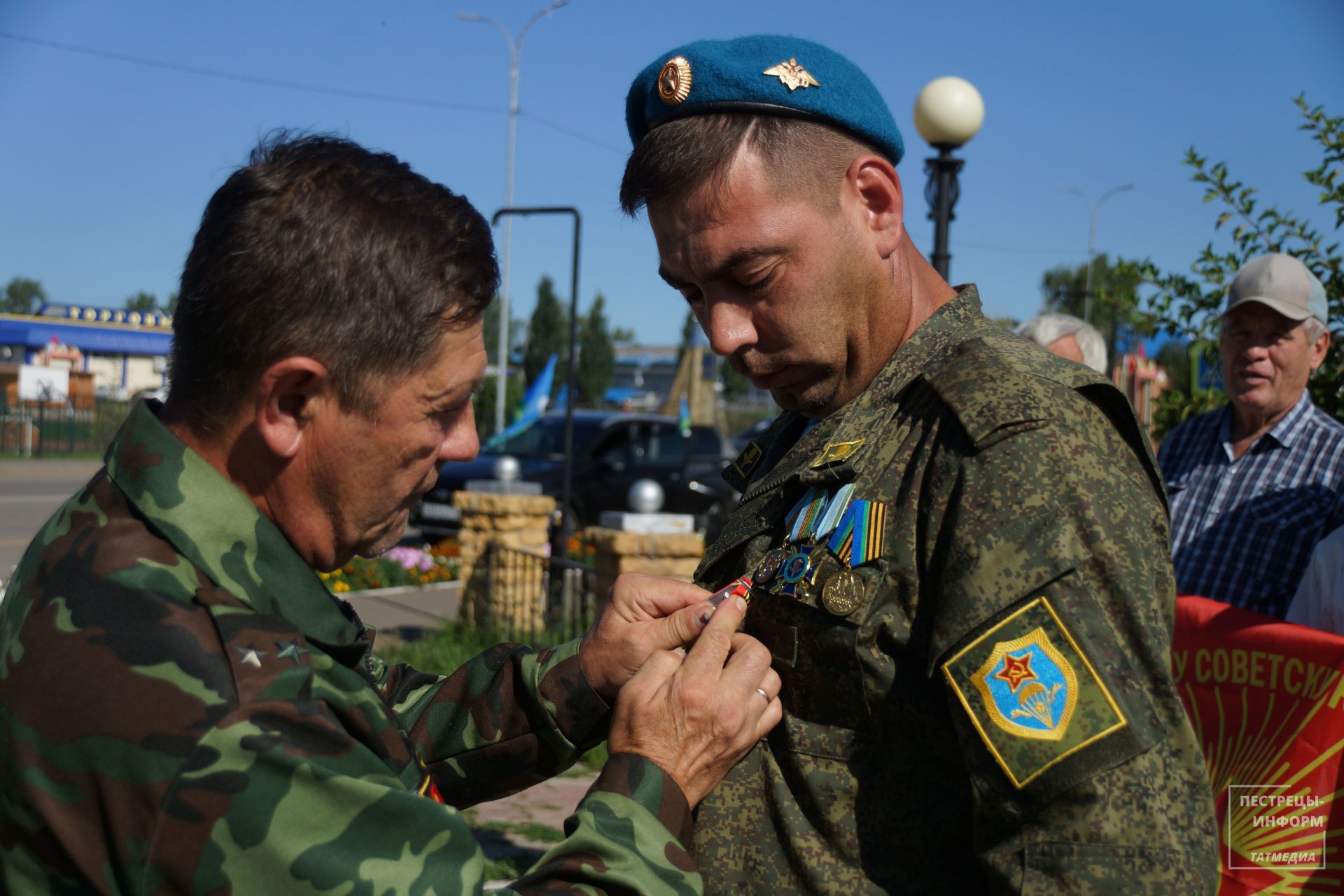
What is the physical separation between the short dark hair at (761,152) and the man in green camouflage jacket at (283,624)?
375 mm

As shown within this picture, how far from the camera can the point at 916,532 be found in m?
1.51

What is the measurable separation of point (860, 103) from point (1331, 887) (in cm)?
250

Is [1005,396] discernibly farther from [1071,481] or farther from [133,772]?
[133,772]

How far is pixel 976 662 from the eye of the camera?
1.34 m

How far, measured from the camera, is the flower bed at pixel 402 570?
9898 millimetres

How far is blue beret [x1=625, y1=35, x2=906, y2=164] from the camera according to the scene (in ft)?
5.80

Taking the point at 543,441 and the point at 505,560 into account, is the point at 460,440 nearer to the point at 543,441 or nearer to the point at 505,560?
the point at 505,560

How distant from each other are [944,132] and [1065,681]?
545 centimetres

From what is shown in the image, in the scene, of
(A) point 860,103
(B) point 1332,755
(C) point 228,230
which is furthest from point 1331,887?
(C) point 228,230

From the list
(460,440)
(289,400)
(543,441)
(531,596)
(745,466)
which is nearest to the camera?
(289,400)

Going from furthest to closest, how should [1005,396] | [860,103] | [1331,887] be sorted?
[1331,887], [860,103], [1005,396]

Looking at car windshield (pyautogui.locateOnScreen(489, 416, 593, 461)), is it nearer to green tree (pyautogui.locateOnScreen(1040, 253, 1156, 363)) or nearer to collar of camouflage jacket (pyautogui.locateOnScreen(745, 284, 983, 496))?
green tree (pyautogui.locateOnScreen(1040, 253, 1156, 363))

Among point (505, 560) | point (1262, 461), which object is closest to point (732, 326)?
point (1262, 461)

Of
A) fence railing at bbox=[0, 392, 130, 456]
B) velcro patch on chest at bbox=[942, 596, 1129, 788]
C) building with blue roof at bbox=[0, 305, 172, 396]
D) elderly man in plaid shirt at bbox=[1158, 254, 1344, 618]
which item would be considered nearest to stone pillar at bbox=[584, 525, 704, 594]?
elderly man in plaid shirt at bbox=[1158, 254, 1344, 618]
